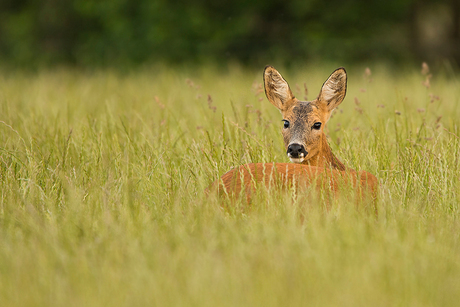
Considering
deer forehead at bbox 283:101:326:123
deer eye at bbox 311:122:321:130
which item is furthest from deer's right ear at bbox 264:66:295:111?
deer eye at bbox 311:122:321:130

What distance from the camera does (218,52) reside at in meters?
15.6

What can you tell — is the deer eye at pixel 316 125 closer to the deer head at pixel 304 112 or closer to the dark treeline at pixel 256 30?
the deer head at pixel 304 112

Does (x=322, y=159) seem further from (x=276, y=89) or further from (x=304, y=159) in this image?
(x=276, y=89)

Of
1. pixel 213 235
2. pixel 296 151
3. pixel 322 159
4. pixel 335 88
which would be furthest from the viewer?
pixel 335 88

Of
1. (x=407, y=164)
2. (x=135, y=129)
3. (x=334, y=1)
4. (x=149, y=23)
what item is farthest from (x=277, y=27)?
(x=407, y=164)

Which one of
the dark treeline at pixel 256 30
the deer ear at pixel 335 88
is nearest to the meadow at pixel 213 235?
the deer ear at pixel 335 88

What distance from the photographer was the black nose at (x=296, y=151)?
340 centimetres

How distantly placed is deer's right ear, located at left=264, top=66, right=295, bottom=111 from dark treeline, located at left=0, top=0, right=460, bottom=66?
10995 millimetres

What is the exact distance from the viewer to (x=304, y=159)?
350 centimetres

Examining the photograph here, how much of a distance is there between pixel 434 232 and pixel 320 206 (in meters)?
0.54

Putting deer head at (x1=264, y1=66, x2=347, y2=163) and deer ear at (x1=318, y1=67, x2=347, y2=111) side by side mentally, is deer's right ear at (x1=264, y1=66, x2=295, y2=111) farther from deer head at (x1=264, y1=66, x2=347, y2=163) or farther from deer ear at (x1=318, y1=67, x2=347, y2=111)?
deer ear at (x1=318, y1=67, x2=347, y2=111)

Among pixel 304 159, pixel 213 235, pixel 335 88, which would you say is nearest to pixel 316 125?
pixel 304 159

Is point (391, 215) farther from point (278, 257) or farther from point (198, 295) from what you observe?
point (198, 295)

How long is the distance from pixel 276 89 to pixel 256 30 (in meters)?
12.7
